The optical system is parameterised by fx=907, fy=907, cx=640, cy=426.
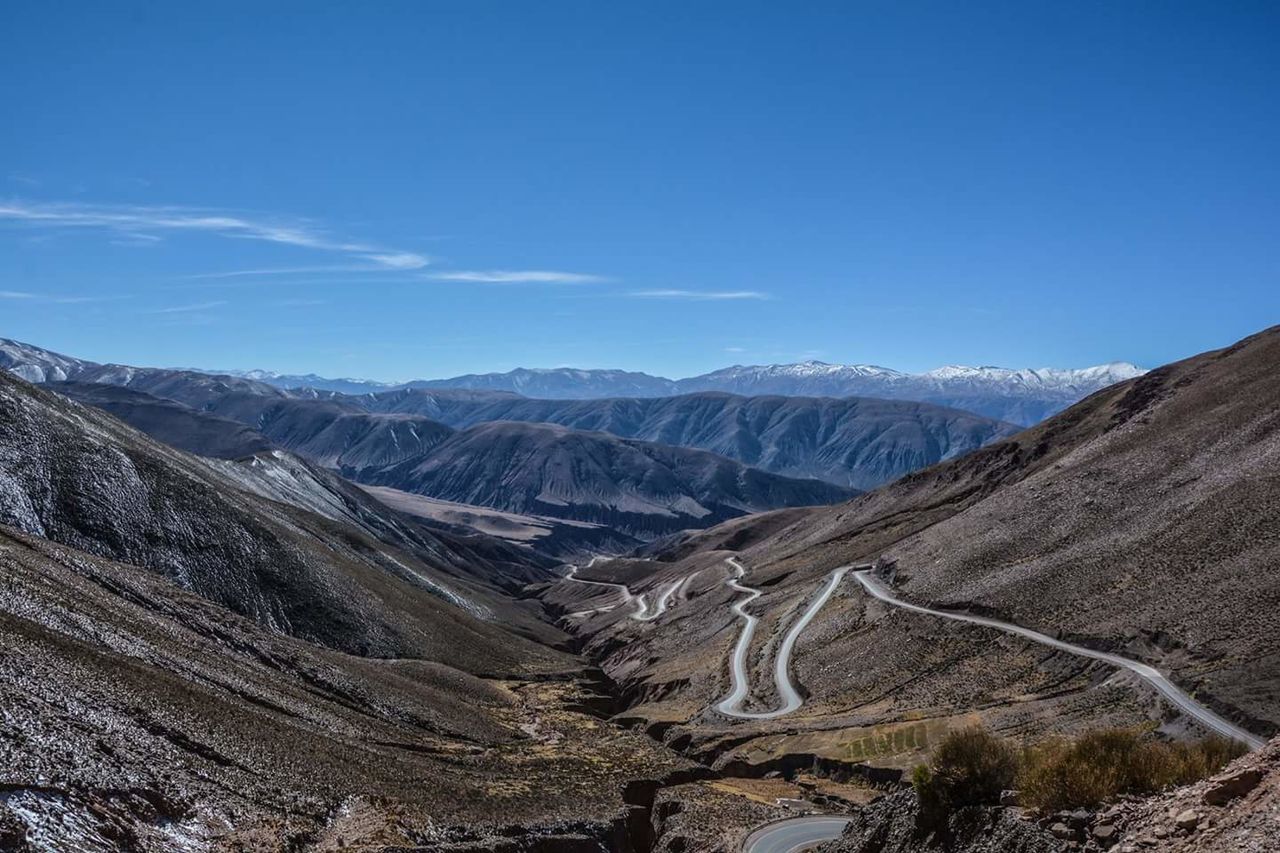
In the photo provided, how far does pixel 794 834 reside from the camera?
35062 millimetres

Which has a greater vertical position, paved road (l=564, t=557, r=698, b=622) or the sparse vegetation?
the sparse vegetation

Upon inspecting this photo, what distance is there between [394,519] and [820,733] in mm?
113967

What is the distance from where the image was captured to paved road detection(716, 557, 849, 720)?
60.9 metres

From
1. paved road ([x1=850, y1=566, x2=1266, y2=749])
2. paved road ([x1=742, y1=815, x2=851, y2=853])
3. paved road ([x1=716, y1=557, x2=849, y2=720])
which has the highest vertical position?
paved road ([x1=850, y1=566, x2=1266, y2=749])

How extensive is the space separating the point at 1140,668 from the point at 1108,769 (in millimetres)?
33740

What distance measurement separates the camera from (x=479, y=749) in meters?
50.9

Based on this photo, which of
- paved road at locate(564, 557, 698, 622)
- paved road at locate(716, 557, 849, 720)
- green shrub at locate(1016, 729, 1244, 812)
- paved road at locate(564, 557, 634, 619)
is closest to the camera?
green shrub at locate(1016, 729, 1244, 812)

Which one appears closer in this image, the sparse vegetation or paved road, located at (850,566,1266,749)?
the sparse vegetation

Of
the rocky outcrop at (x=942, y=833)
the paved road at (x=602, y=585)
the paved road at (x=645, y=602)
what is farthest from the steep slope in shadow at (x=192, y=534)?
the rocky outcrop at (x=942, y=833)

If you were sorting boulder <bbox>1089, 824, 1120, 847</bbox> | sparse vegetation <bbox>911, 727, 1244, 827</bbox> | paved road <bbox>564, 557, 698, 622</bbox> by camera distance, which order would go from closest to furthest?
boulder <bbox>1089, 824, 1120, 847</bbox> < sparse vegetation <bbox>911, 727, 1244, 827</bbox> < paved road <bbox>564, 557, 698, 622</bbox>

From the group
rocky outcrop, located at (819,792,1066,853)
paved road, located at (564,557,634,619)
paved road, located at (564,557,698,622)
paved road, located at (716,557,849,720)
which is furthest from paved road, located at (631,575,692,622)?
rocky outcrop, located at (819,792,1066,853)

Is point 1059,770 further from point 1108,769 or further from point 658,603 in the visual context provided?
point 658,603

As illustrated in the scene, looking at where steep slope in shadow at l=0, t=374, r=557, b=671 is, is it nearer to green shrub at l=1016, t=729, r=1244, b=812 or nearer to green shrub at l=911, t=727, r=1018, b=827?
green shrub at l=911, t=727, r=1018, b=827

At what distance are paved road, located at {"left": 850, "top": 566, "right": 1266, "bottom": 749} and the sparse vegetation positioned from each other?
850cm
